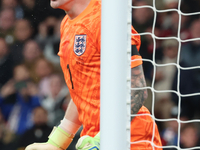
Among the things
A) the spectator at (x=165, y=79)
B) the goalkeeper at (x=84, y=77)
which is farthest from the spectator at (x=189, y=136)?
the goalkeeper at (x=84, y=77)

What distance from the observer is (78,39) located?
3.44 ft

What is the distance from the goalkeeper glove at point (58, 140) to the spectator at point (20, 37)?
1.14 ft

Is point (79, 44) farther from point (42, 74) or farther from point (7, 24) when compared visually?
point (7, 24)

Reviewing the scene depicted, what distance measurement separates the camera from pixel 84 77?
1.04 meters

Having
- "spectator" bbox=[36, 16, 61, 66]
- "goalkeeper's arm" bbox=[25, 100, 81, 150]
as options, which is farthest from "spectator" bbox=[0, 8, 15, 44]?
"goalkeeper's arm" bbox=[25, 100, 81, 150]

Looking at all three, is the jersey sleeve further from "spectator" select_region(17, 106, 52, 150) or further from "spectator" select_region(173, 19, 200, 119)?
"spectator" select_region(17, 106, 52, 150)

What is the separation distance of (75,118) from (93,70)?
0.75ft

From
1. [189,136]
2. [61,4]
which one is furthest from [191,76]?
[61,4]

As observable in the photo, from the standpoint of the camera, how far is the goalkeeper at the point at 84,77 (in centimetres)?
97

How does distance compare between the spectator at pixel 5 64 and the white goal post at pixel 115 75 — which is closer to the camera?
the white goal post at pixel 115 75

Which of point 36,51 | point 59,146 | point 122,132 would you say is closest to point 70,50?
point 36,51

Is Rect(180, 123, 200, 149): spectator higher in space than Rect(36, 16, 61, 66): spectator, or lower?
lower

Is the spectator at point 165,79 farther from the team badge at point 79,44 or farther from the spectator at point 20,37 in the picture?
the spectator at point 20,37

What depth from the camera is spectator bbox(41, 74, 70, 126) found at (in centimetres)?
117
